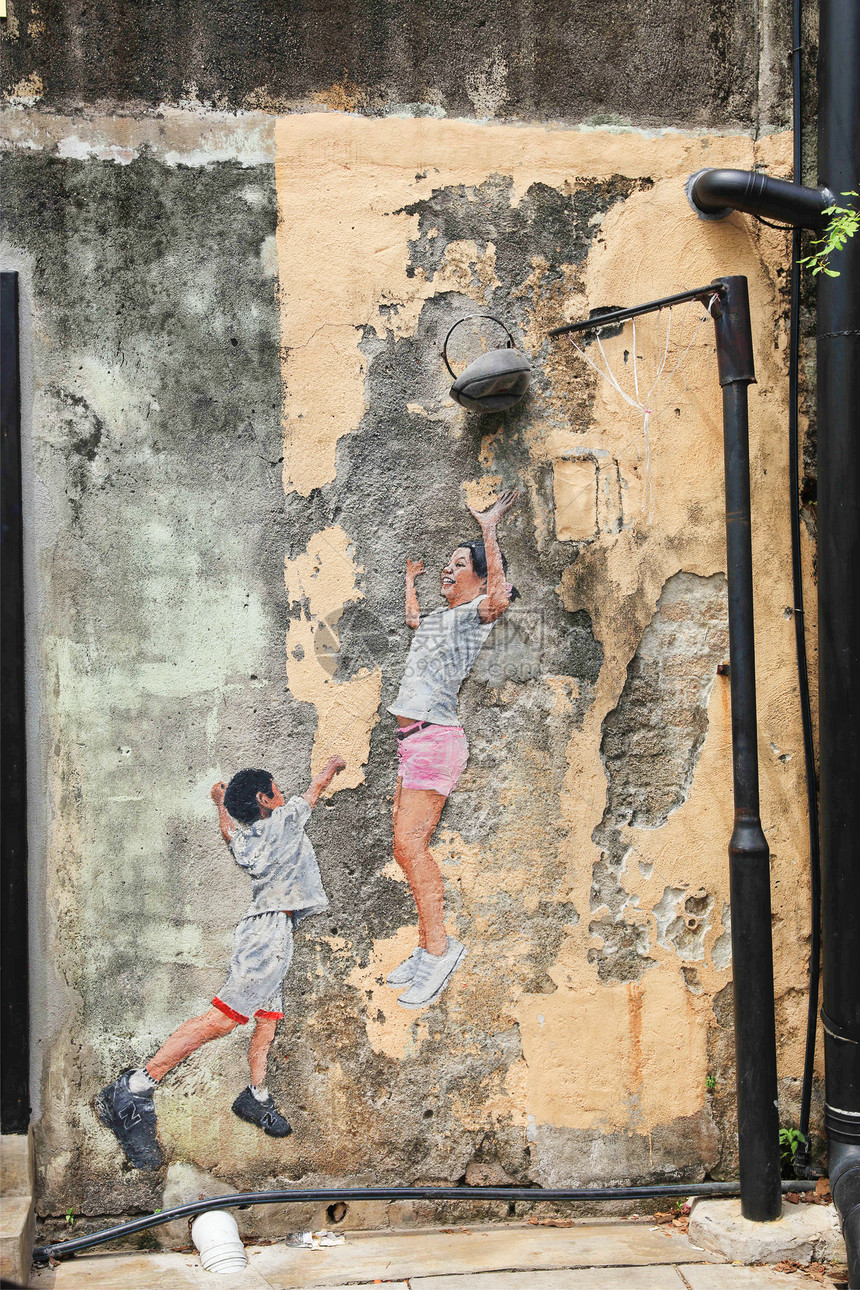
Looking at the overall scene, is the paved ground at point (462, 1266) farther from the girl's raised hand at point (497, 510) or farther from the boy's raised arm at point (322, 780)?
the girl's raised hand at point (497, 510)

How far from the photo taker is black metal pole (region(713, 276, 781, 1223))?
3270 millimetres

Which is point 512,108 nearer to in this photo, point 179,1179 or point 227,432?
point 227,432

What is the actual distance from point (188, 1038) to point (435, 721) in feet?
4.68

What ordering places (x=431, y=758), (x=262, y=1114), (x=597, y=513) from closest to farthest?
(x=262, y=1114) < (x=431, y=758) < (x=597, y=513)

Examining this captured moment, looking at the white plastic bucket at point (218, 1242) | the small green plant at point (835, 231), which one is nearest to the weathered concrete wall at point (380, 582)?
the white plastic bucket at point (218, 1242)

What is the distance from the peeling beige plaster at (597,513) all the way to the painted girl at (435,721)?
0.25 feet

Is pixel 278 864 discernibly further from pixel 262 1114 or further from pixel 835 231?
pixel 835 231

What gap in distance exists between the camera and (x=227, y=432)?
3453mm

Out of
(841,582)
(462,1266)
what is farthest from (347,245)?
(462,1266)

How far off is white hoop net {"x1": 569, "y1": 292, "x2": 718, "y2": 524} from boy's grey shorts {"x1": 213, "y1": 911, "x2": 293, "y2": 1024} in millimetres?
2074

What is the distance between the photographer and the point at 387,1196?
340 centimetres

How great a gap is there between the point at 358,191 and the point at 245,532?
132 centimetres

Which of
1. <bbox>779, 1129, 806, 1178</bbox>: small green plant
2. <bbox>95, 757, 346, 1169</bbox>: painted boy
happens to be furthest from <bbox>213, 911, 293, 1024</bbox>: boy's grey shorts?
<bbox>779, 1129, 806, 1178</bbox>: small green plant

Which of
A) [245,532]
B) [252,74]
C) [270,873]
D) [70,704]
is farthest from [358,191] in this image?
[270,873]
